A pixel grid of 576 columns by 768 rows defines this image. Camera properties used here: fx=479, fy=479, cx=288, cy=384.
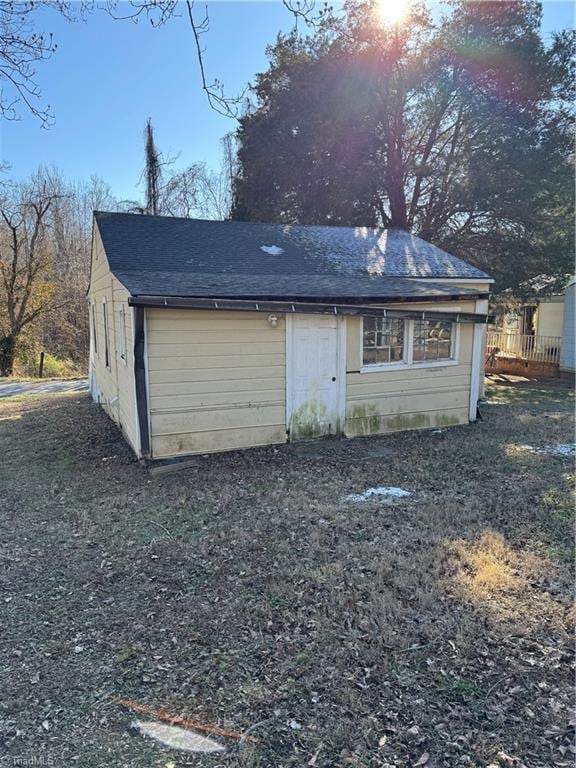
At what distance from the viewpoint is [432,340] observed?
8.36m

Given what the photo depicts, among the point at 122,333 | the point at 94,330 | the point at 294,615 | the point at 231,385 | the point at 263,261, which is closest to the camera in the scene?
the point at 294,615

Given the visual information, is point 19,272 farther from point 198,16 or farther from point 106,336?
point 198,16

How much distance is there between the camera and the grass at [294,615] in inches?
92.3

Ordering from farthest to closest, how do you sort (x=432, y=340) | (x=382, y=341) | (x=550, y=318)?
(x=550, y=318) → (x=432, y=340) → (x=382, y=341)

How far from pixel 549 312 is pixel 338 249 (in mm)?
11620

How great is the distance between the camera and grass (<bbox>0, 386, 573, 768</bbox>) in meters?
2.34

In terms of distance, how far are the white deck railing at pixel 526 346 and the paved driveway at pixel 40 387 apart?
50.5ft

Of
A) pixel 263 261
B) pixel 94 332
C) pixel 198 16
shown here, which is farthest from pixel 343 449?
pixel 94 332

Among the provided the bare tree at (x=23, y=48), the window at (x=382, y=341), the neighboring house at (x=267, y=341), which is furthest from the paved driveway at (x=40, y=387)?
the bare tree at (x=23, y=48)

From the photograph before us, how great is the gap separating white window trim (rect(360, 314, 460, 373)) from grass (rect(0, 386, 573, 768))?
2.23 m

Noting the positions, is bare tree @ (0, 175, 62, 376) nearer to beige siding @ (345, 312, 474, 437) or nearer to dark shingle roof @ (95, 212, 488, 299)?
dark shingle roof @ (95, 212, 488, 299)

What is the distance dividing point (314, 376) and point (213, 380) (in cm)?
162

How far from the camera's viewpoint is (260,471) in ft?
21.0

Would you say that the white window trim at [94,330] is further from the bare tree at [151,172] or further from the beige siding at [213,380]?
the bare tree at [151,172]
